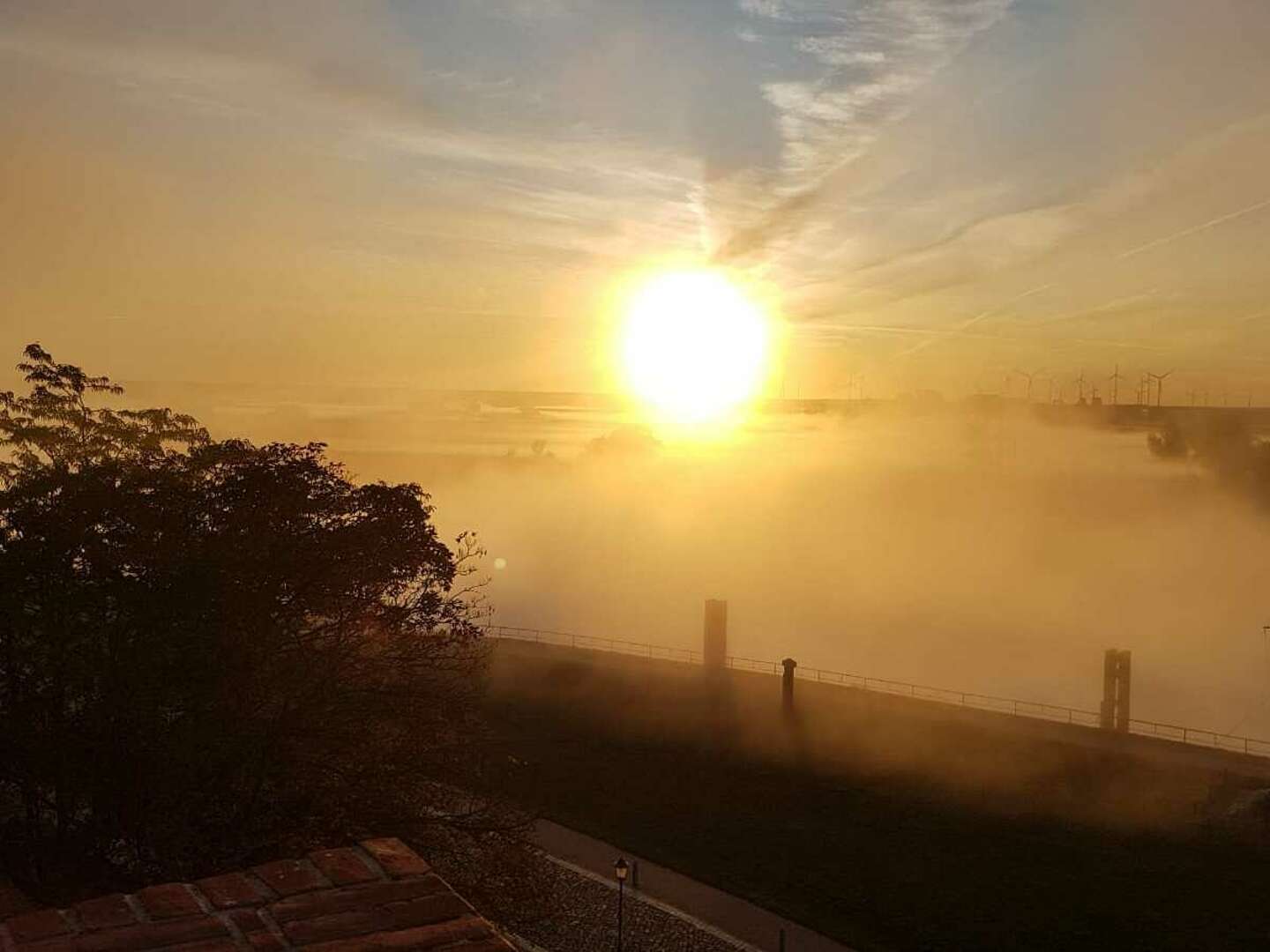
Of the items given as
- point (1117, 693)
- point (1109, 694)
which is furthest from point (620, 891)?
point (1117, 693)

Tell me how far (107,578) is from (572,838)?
19899 mm

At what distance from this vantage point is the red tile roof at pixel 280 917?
4.29 meters

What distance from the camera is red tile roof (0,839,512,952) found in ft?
14.1

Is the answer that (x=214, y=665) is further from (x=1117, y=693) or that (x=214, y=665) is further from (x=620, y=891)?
(x=1117, y=693)

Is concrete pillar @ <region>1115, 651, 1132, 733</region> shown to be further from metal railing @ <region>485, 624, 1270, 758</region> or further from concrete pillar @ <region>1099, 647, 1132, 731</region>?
metal railing @ <region>485, 624, 1270, 758</region>

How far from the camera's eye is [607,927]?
89.0 feet

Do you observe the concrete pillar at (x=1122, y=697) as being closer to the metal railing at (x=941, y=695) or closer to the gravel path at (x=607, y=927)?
the metal railing at (x=941, y=695)

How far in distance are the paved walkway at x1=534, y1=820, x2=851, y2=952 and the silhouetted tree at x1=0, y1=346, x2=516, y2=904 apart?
8689 millimetres

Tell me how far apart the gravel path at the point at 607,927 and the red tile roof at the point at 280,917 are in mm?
22028

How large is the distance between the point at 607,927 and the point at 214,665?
48.6 ft

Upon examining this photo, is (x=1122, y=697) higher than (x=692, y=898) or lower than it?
higher

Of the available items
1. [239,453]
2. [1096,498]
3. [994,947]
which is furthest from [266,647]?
[1096,498]

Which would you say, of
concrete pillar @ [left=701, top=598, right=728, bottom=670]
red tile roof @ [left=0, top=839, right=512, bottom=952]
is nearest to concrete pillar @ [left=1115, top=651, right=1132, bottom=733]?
concrete pillar @ [left=701, top=598, right=728, bottom=670]

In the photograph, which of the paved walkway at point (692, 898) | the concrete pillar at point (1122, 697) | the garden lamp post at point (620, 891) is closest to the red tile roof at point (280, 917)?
the garden lamp post at point (620, 891)
